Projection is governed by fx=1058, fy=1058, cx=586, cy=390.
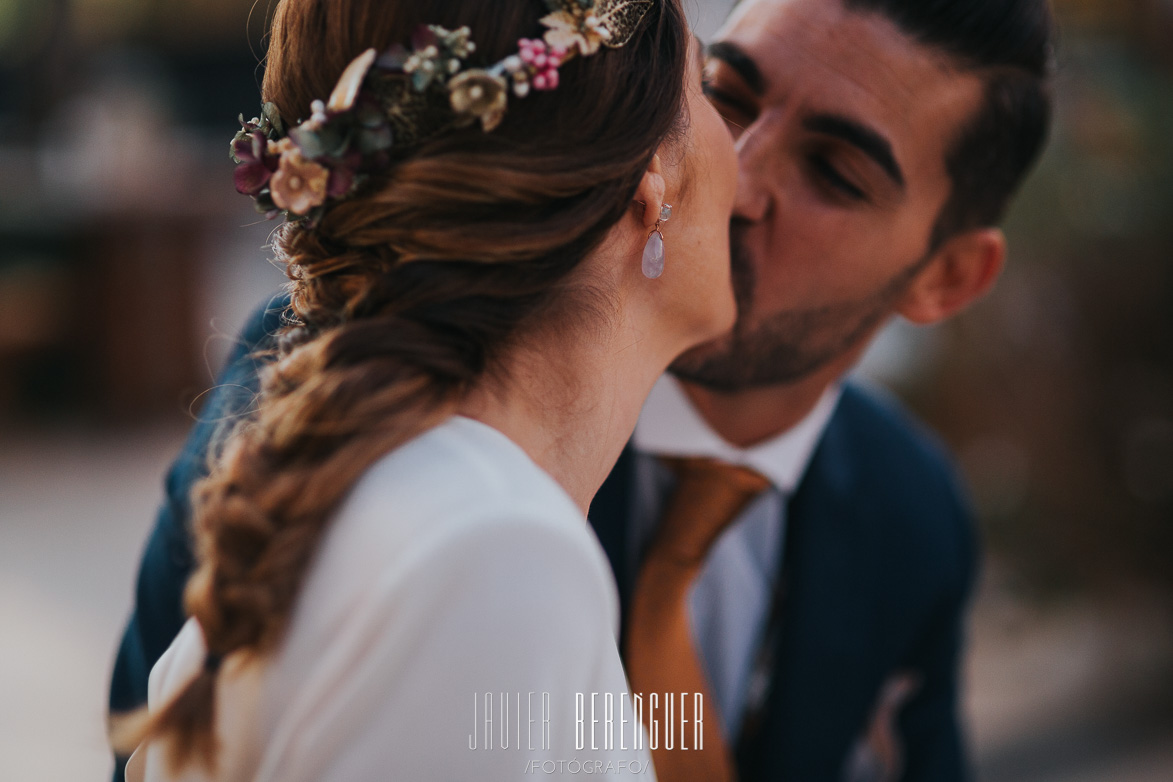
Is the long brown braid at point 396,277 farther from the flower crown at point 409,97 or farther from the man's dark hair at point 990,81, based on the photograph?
the man's dark hair at point 990,81

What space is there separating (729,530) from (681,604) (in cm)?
28

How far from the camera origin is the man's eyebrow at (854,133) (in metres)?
1.81

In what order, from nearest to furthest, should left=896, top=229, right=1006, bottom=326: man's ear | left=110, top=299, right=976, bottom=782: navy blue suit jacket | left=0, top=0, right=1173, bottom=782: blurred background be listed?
left=110, top=299, right=976, bottom=782: navy blue suit jacket
left=896, top=229, right=1006, bottom=326: man's ear
left=0, top=0, right=1173, bottom=782: blurred background

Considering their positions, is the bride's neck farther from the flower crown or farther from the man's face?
the man's face

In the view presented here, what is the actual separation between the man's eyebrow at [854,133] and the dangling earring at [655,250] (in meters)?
0.72

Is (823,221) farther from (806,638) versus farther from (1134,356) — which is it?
(1134,356)

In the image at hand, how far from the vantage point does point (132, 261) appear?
661 cm

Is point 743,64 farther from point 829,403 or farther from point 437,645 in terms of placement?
point 437,645

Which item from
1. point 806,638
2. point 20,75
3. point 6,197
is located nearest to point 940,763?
point 806,638

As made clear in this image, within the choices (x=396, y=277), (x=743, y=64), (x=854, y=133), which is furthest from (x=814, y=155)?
(x=396, y=277)

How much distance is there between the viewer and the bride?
2.95 feet

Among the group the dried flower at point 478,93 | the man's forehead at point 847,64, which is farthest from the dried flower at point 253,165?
the man's forehead at point 847,64

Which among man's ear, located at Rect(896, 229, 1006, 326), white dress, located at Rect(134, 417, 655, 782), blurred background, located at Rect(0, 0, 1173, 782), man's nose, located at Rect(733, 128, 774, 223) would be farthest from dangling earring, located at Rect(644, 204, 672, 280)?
blurred background, located at Rect(0, 0, 1173, 782)

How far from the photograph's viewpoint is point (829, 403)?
7.12 ft
